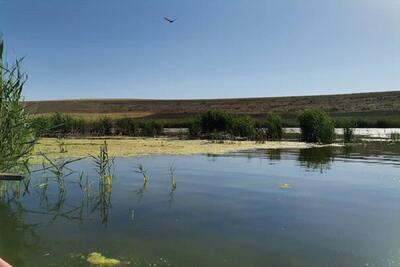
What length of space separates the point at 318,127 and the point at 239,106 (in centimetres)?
4877

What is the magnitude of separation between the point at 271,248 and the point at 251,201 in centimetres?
254

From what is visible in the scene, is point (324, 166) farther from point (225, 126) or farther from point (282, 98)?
point (282, 98)

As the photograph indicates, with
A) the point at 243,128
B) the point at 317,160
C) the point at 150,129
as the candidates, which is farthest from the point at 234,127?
the point at 317,160

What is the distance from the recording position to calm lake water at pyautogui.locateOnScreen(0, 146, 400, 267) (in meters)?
4.98

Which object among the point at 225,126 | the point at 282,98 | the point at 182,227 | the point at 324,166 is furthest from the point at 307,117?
the point at 282,98

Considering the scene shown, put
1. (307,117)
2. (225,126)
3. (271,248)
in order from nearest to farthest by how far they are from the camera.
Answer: (271,248) → (307,117) → (225,126)

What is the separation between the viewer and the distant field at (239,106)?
55875 mm

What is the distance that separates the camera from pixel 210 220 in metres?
6.50

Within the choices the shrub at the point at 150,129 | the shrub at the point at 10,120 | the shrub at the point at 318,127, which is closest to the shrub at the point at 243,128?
the shrub at the point at 318,127

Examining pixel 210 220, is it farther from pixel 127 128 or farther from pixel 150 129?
pixel 127 128

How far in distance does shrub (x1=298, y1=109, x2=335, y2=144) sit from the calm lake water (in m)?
10.9

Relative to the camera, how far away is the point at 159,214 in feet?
22.3

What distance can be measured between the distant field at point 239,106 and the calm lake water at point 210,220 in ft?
136

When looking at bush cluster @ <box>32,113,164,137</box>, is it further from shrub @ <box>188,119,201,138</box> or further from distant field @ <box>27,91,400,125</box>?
distant field @ <box>27,91,400,125</box>
